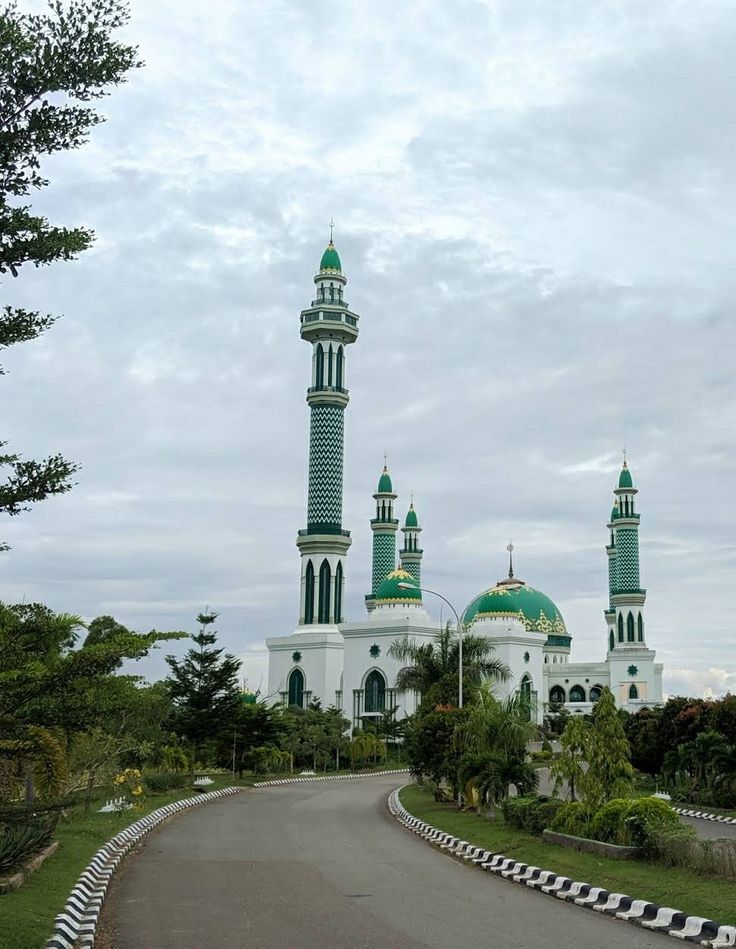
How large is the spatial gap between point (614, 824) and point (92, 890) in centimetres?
750

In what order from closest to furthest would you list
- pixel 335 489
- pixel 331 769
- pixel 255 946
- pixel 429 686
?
1. pixel 255 946
2. pixel 429 686
3. pixel 331 769
4. pixel 335 489

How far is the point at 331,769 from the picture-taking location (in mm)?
52094

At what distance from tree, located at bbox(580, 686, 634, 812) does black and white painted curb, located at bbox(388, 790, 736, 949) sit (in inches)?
82.7

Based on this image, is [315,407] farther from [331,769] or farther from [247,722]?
[247,722]

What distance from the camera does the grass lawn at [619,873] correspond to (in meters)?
12.1

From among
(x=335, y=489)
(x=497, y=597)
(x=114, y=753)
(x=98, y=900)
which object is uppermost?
(x=335, y=489)

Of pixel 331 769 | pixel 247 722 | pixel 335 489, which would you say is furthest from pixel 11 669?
pixel 335 489

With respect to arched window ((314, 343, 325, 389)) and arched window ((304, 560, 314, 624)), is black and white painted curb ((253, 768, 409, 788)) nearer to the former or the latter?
arched window ((304, 560, 314, 624))

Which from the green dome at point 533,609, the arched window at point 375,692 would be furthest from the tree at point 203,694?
the green dome at point 533,609

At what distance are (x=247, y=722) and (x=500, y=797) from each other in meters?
19.7

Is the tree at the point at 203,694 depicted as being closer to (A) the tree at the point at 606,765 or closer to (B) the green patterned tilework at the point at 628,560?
(A) the tree at the point at 606,765

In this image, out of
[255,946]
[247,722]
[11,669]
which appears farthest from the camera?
[247,722]

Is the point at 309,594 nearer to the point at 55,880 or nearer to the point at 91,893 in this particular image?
the point at 55,880

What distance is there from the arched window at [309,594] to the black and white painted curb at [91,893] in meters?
45.6
